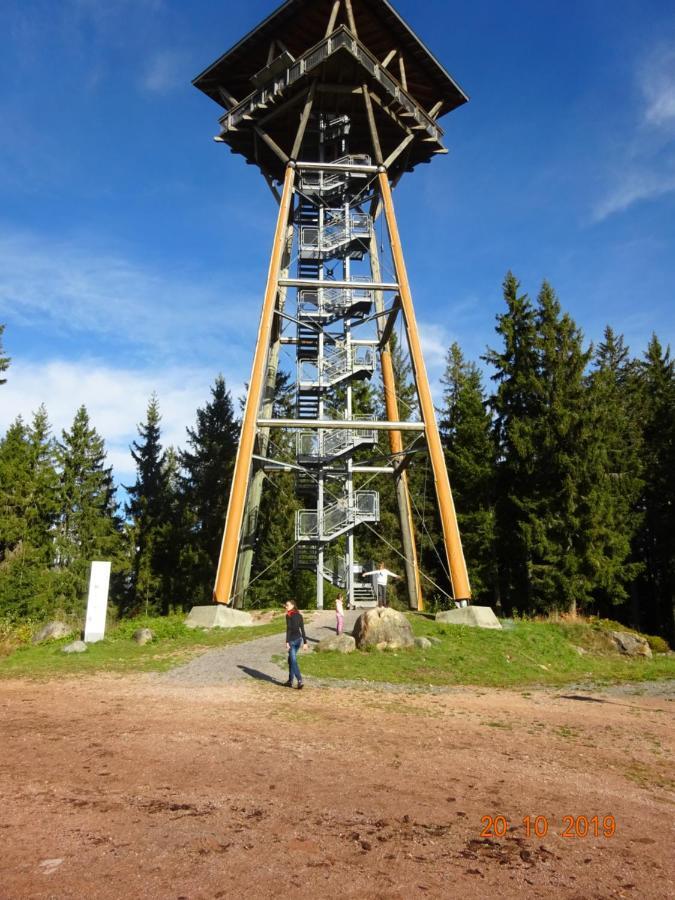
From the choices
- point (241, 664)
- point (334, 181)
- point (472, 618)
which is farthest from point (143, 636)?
point (334, 181)

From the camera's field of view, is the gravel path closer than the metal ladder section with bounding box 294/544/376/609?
Yes

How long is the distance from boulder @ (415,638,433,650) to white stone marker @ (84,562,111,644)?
8235 millimetres

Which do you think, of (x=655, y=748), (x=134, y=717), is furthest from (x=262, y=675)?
(x=655, y=748)

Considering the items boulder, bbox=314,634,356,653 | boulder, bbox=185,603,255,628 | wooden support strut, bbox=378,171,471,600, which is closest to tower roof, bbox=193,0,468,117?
wooden support strut, bbox=378,171,471,600

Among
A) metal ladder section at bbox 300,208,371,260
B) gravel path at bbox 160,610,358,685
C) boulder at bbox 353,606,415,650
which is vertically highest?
metal ladder section at bbox 300,208,371,260

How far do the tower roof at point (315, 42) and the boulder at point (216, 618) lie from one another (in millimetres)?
19830

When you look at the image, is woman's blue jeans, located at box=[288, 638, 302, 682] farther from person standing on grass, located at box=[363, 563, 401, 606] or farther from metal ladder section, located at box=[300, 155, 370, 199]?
metal ladder section, located at box=[300, 155, 370, 199]

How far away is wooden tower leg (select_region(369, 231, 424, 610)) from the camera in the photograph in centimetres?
2197

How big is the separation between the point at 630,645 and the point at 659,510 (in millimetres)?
15130

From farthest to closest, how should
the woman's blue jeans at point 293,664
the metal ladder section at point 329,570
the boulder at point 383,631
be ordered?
1. the metal ladder section at point 329,570
2. the boulder at point 383,631
3. the woman's blue jeans at point 293,664

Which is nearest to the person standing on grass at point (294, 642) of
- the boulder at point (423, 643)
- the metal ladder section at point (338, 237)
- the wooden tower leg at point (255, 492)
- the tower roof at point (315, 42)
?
the boulder at point (423, 643)

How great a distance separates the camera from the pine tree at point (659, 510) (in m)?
31.0

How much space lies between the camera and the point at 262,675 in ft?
37.6

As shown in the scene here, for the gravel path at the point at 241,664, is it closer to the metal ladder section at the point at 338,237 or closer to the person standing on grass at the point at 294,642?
the person standing on grass at the point at 294,642
